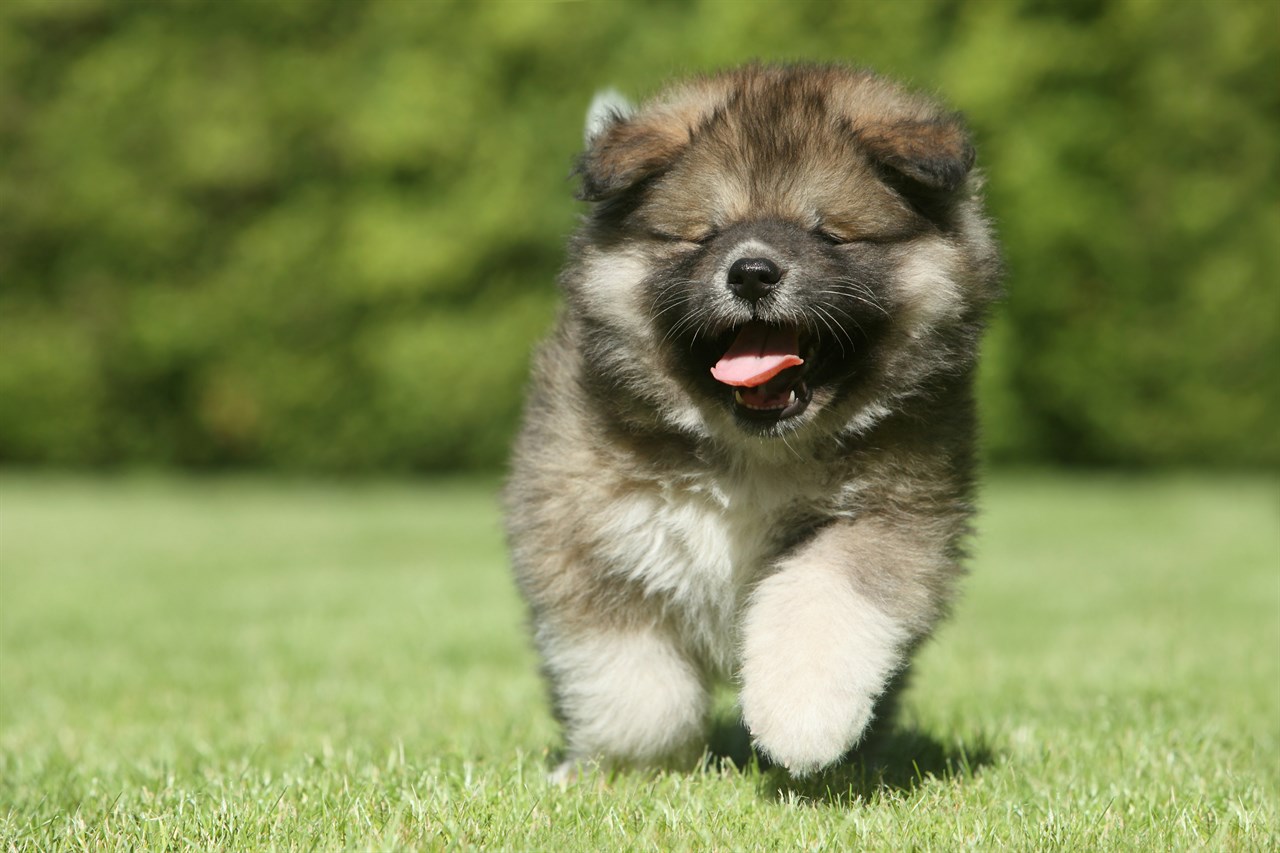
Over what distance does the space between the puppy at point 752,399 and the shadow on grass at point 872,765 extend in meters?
0.20

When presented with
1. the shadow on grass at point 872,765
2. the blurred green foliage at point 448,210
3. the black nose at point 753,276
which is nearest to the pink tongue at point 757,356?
the black nose at point 753,276

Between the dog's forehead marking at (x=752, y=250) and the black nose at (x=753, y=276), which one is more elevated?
the dog's forehead marking at (x=752, y=250)

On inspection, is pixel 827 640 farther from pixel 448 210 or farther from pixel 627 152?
pixel 448 210

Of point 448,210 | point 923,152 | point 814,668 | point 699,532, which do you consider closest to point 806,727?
point 814,668

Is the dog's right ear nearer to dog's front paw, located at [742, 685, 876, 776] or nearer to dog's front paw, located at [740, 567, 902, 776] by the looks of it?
dog's front paw, located at [740, 567, 902, 776]

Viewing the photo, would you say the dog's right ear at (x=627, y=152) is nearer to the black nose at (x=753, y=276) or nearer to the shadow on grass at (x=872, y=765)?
the black nose at (x=753, y=276)

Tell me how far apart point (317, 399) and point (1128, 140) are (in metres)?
7.89

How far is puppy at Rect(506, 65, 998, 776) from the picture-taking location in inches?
111

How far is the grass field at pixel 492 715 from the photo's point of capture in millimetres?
2543

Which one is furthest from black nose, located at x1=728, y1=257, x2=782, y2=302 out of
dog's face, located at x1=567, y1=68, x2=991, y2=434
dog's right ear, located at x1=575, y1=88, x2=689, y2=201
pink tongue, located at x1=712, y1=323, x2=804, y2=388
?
dog's right ear, located at x1=575, y1=88, x2=689, y2=201

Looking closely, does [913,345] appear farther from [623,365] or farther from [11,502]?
[11,502]

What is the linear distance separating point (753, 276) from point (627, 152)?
0.44 meters

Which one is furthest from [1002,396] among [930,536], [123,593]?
[930,536]

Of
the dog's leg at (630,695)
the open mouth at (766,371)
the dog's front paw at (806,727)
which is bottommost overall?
the dog's leg at (630,695)
